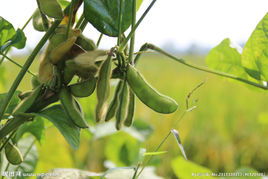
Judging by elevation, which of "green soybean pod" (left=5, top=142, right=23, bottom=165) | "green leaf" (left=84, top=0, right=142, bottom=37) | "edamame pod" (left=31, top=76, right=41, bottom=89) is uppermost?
"green leaf" (left=84, top=0, right=142, bottom=37)

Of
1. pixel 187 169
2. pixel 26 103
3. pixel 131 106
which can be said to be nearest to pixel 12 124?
pixel 26 103

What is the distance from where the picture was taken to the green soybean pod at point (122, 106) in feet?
1.45

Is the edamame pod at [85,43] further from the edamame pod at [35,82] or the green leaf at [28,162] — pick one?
the green leaf at [28,162]

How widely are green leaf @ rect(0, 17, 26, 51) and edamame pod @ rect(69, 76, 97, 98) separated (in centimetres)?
13

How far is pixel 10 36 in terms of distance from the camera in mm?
518

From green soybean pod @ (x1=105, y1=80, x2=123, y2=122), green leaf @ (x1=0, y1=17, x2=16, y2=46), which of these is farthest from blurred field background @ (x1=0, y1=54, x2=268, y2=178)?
green soybean pod @ (x1=105, y1=80, x2=123, y2=122)

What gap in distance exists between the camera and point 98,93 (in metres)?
0.41

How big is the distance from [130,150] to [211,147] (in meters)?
A: 2.30

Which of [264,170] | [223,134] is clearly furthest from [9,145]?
[223,134]

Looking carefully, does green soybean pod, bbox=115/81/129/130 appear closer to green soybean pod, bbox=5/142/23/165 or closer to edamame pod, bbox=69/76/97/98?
edamame pod, bbox=69/76/97/98

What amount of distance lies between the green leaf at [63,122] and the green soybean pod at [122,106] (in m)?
0.05

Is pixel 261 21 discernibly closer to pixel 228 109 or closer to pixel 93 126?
pixel 93 126

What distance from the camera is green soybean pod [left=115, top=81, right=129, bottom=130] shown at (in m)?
0.44

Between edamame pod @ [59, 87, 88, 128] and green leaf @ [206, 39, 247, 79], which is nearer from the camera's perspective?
edamame pod @ [59, 87, 88, 128]
